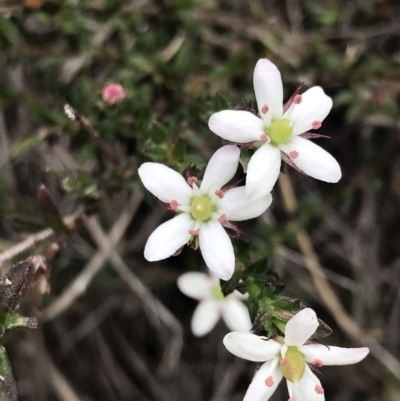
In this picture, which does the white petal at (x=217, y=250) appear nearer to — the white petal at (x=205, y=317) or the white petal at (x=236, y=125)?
the white petal at (x=236, y=125)

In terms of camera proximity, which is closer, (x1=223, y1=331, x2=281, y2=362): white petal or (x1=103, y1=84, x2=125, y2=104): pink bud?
(x1=223, y1=331, x2=281, y2=362): white petal

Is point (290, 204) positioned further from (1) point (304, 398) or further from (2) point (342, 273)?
(1) point (304, 398)

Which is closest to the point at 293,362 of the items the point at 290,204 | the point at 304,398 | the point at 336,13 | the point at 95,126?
the point at 304,398

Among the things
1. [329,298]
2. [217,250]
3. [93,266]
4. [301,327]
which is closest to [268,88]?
[217,250]

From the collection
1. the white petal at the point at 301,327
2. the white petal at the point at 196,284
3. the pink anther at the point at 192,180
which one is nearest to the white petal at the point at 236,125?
the pink anther at the point at 192,180

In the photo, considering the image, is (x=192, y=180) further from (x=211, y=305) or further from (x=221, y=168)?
(x=211, y=305)

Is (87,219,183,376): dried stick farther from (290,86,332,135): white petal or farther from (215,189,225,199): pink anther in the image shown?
(290,86,332,135): white petal

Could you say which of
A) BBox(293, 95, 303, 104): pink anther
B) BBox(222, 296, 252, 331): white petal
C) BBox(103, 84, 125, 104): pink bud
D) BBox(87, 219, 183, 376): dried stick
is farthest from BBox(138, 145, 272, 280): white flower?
BBox(87, 219, 183, 376): dried stick
